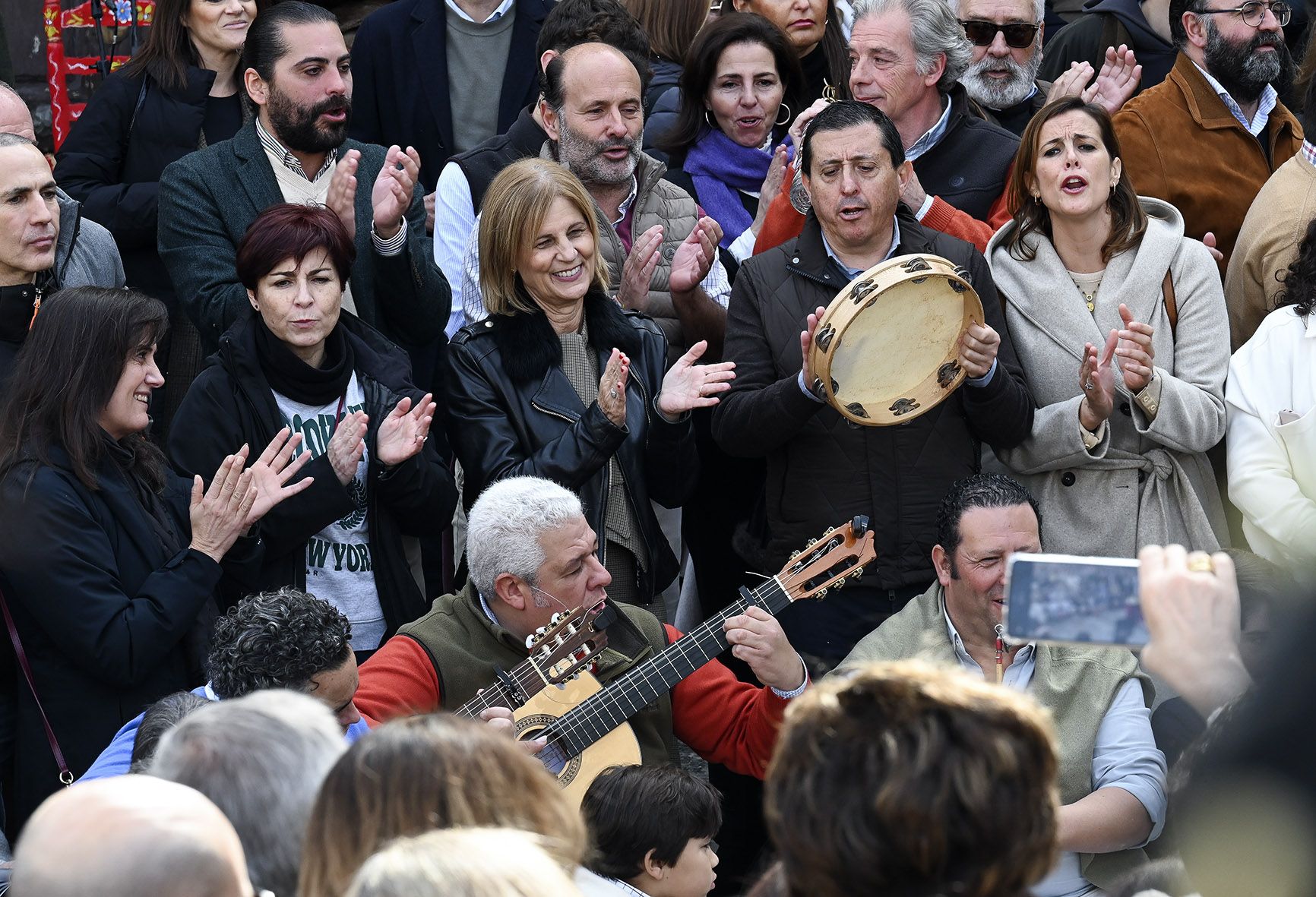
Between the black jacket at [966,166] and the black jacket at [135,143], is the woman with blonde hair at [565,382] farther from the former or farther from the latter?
the black jacket at [135,143]

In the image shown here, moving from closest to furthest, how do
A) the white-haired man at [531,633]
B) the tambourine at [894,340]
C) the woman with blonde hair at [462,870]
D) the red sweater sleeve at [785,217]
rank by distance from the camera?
the woman with blonde hair at [462,870], the white-haired man at [531,633], the tambourine at [894,340], the red sweater sleeve at [785,217]

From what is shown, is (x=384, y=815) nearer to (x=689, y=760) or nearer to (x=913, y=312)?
(x=913, y=312)

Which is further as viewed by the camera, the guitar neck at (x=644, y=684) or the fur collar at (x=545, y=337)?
the fur collar at (x=545, y=337)

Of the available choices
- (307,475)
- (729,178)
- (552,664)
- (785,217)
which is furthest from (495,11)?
(552,664)

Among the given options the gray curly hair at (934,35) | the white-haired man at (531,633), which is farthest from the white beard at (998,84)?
the white-haired man at (531,633)

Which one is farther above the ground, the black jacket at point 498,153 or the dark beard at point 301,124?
the dark beard at point 301,124

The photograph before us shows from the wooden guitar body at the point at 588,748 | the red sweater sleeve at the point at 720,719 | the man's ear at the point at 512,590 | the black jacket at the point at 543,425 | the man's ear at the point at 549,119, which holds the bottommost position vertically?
the red sweater sleeve at the point at 720,719

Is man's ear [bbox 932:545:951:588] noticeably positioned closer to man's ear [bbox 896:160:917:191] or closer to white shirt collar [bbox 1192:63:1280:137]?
man's ear [bbox 896:160:917:191]

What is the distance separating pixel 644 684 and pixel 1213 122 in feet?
10.6

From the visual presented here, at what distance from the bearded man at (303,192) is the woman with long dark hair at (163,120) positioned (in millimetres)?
254

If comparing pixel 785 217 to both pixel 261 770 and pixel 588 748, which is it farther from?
pixel 261 770

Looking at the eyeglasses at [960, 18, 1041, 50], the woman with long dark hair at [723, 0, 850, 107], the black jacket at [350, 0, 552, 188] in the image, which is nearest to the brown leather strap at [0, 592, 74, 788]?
the black jacket at [350, 0, 552, 188]

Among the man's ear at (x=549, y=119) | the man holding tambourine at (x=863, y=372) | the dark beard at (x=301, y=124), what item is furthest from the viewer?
the man's ear at (x=549, y=119)

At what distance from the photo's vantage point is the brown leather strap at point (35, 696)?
4.66 metres
